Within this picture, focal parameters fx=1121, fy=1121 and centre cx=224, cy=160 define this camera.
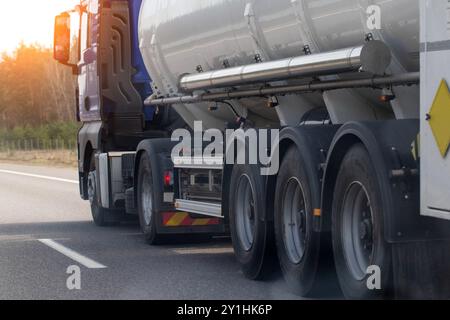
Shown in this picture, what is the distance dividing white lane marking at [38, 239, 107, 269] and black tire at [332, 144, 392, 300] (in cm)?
365

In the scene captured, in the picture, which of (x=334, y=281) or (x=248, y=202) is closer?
(x=334, y=281)

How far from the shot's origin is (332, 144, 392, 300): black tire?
734 cm

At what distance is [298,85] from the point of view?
30.9ft

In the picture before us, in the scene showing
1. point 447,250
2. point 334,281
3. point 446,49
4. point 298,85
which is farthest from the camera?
point 298,85

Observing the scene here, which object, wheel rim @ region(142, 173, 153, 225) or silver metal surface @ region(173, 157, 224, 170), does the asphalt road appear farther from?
silver metal surface @ region(173, 157, 224, 170)

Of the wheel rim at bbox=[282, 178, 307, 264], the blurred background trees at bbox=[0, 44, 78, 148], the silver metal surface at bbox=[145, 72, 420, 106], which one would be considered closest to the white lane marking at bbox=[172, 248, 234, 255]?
the silver metal surface at bbox=[145, 72, 420, 106]

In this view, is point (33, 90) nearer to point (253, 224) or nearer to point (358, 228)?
point (253, 224)

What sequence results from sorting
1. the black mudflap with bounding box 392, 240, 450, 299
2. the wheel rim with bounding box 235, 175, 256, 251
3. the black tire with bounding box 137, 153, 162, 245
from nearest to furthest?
the black mudflap with bounding box 392, 240, 450, 299, the wheel rim with bounding box 235, 175, 256, 251, the black tire with bounding box 137, 153, 162, 245

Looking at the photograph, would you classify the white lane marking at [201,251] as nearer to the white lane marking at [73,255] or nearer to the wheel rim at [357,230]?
the white lane marking at [73,255]

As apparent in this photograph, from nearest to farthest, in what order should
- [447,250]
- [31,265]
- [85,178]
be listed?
[447,250]
[31,265]
[85,178]

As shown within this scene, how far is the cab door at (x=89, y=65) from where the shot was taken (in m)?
15.8

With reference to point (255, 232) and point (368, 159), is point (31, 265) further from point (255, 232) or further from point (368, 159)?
point (368, 159)

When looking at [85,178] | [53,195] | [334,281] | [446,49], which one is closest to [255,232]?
[334,281]

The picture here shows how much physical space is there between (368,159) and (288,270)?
1961mm
